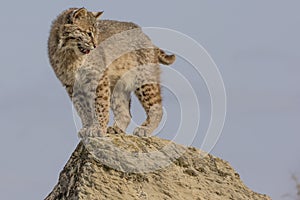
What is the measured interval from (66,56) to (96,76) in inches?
23.2

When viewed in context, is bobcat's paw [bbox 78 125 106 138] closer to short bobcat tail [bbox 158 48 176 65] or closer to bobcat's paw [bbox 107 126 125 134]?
bobcat's paw [bbox 107 126 125 134]

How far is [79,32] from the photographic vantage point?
10891mm

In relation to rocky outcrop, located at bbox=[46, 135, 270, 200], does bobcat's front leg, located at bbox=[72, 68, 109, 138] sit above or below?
above

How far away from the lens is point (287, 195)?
1371 cm

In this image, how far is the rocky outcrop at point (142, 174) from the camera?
6.82 meters

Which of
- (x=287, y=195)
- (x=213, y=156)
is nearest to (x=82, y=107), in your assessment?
(x=213, y=156)

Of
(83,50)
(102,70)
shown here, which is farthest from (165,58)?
(83,50)

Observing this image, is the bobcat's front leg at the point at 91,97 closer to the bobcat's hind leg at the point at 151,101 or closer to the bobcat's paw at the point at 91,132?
the bobcat's hind leg at the point at 151,101

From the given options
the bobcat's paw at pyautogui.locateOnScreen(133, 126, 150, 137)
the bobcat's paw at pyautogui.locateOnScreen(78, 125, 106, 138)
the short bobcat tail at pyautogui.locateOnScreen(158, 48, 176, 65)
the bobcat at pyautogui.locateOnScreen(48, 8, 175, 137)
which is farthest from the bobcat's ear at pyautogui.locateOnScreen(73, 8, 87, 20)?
the bobcat's paw at pyautogui.locateOnScreen(78, 125, 106, 138)

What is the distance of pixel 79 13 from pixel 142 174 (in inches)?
176

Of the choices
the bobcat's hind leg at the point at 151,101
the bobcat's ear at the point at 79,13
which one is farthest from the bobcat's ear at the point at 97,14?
the bobcat's hind leg at the point at 151,101

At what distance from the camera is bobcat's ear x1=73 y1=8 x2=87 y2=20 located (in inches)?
432

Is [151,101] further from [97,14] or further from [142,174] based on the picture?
[142,174]

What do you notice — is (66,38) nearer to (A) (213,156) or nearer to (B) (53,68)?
(B) (53,68)
